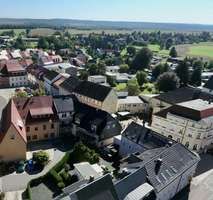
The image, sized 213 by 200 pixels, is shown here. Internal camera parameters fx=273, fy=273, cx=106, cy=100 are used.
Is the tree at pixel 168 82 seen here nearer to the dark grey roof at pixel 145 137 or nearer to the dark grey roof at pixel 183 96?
the dark grey roof at pixel 183 96

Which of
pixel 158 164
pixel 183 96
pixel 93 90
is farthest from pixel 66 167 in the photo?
pixel 183 96

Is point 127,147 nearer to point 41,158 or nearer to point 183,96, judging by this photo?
point 41,158

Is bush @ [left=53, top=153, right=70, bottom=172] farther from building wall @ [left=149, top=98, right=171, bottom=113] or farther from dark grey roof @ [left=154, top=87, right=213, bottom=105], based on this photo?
dark grey roof @ [left=154, top=87, right=213, bottom=105]

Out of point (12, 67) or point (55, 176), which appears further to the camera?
point (12, 67)

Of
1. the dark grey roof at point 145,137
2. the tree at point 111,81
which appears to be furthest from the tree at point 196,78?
the dark grey roof at point 145,137

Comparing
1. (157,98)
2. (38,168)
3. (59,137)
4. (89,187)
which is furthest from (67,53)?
(89,187)
